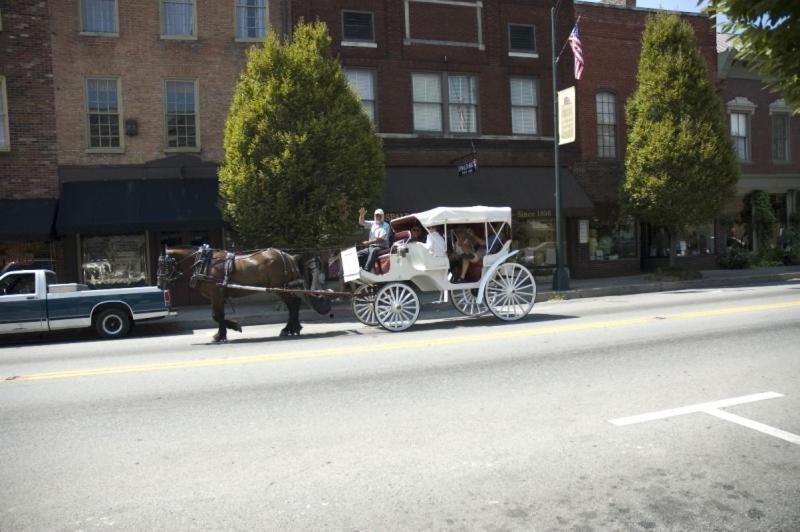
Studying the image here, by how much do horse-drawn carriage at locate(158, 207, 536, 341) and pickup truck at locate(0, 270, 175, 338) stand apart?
112 cm

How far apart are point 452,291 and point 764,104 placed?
21522 mm

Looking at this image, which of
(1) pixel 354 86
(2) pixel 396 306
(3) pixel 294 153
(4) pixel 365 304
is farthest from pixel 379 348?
(1) pixel 354 86

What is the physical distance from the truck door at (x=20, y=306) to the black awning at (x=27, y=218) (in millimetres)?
3977

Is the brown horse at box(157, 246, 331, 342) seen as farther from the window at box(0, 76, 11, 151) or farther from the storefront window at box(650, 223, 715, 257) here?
the storefront window at box(650, 223, 715, 257)

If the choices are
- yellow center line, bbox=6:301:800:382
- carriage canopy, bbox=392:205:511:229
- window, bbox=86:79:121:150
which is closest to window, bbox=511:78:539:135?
carriage canopy, bbox=392:205:511:229

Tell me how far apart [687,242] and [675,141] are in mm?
6060

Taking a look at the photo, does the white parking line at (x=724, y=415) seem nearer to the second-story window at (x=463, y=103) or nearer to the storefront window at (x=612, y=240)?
the second-story window at (x=463, y=103)

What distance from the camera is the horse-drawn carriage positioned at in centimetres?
1103

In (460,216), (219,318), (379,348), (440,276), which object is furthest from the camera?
(460,216)

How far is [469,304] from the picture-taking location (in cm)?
1252

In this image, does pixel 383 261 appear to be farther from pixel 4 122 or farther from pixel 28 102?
pixel 4 122

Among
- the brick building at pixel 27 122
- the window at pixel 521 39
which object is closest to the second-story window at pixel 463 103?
the window at pixel 521 39

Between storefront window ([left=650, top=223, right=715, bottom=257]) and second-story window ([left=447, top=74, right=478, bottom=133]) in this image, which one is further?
storefront window ([left=650, top=223, right=715, bottom=257])

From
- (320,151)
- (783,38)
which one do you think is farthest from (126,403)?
(320,151)
